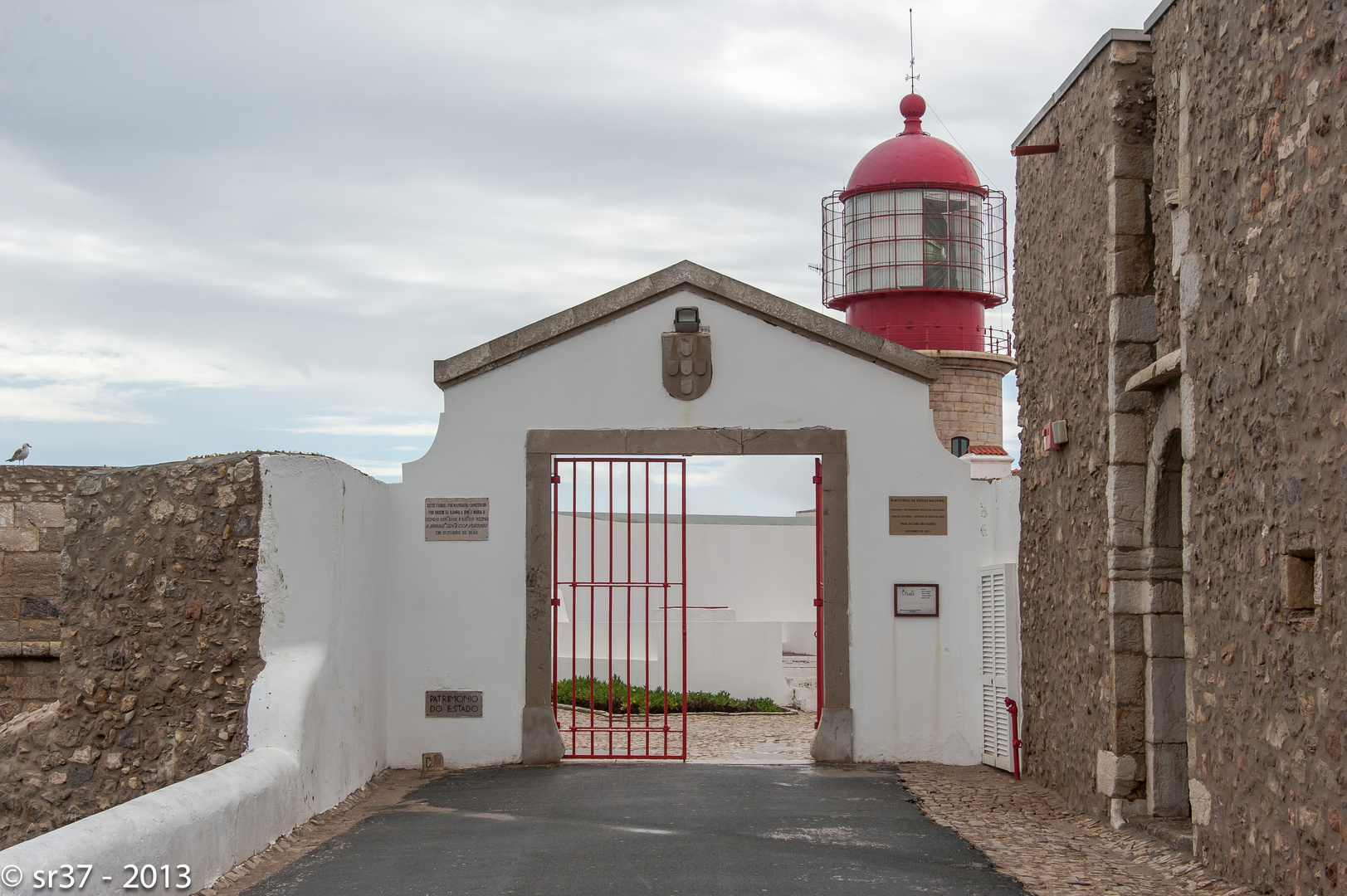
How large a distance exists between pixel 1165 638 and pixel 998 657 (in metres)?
2.29

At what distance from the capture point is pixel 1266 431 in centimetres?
491

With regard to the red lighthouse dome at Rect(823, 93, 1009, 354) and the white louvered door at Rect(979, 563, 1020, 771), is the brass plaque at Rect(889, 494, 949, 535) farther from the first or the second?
the red lighthouse dome at Rect(823, 93, 1009, 354)

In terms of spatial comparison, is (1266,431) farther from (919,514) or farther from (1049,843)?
(919,514)

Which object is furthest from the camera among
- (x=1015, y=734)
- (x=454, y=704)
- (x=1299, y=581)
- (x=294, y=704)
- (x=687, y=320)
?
(x=687, y=320)

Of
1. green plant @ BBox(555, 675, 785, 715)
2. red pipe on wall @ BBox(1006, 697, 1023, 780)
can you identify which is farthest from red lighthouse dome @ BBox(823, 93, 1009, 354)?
red pipe on wall @ BBox(1006, 697, 1023, 780)

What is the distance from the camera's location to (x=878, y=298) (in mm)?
19000

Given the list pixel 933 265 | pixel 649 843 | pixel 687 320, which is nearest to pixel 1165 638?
pixel 649 843

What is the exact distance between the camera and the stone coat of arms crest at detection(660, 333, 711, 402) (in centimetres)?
920

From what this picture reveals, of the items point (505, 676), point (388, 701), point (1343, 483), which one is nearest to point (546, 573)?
point (505, 676)

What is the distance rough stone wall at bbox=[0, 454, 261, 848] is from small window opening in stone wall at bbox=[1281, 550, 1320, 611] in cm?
517

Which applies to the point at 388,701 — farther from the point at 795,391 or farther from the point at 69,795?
the point at 795,391

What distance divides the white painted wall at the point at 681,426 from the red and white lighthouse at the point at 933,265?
965 cm

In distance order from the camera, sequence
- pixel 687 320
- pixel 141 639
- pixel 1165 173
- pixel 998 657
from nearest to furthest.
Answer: pixel 1165 173 → pixel 141 639 → pixel 998 657 → pixel 687 320

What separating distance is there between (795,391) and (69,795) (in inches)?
212
